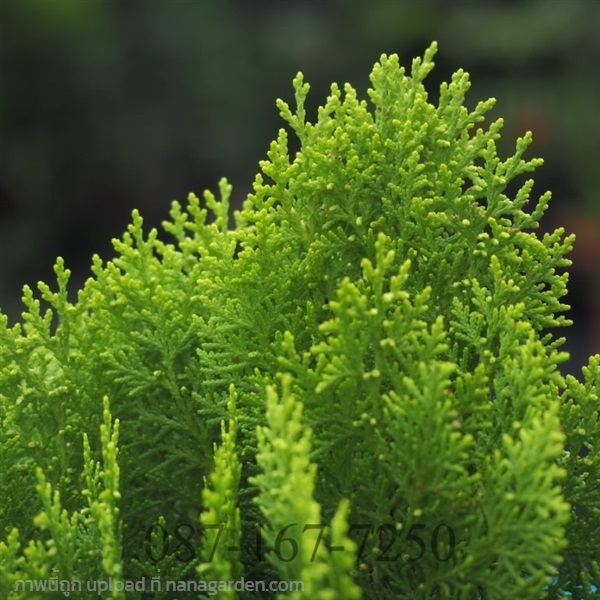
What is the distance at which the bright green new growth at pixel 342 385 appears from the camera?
6.81 ft

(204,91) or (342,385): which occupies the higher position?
(204,91)

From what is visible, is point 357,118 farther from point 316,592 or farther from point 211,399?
point 316,592

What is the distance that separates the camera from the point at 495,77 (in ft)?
33.2

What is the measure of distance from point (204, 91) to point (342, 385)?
9.25 m

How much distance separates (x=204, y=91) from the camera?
10992 mm

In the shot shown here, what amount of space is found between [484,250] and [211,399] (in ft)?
2.53

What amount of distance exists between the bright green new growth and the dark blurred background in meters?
7.33

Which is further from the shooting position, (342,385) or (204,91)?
(204,91)

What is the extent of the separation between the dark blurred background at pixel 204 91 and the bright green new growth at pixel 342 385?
7331 millimetres

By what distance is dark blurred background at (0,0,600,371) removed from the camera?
991 centimetres

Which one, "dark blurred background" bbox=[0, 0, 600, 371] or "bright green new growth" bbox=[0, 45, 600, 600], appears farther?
"dark blurred background" bbox=[0, 0, 600, 371]

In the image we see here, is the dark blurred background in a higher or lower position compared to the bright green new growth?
higher

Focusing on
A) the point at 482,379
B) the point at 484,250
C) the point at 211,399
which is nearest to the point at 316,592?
the point at 482,379

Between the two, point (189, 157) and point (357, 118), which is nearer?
point (357, 118)
